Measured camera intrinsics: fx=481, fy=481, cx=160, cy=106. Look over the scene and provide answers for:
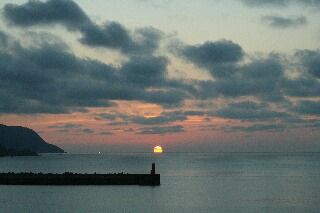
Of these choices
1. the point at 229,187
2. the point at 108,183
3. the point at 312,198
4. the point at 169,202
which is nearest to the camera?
the point at 169,202

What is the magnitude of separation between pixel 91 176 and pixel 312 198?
42769 mm

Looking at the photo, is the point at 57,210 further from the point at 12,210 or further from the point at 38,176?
the point at 38,176

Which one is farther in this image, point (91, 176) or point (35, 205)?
point (91, 176)

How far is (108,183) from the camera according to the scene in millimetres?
96062

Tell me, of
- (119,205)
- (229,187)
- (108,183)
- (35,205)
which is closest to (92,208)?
(119,205)

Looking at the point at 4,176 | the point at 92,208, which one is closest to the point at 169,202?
→ the point at 92,208

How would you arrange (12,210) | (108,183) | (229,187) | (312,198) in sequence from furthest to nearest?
(229,187)
(108,183)
(312,198)
(12,210)

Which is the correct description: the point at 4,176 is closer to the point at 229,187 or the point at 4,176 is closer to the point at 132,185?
the point at 132,185

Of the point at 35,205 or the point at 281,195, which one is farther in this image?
the point at 281,195

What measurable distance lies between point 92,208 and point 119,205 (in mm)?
4529

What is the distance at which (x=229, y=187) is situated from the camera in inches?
4156

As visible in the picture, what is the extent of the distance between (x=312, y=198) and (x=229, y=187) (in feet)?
77.3

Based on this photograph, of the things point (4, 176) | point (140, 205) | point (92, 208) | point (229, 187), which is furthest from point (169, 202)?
point (4, 176)

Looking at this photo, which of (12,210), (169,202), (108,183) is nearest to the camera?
(12,210)
